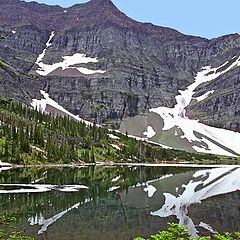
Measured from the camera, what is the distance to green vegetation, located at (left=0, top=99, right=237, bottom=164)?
408 feet

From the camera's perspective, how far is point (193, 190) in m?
62.5

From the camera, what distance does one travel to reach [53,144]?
142 m

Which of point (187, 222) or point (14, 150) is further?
point (14, 150)

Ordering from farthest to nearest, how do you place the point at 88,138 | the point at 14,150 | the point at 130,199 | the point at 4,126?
the point at 88,138 → the point at 4,126 → the point at 14,150 → the point at 130,199

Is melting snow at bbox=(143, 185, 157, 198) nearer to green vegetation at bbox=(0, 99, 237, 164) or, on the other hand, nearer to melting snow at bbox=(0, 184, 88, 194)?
melting snow at bbox=(0, 184, 88, 194)

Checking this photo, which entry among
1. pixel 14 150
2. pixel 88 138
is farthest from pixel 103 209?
pixel 88 138

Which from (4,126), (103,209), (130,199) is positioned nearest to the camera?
(103,209)

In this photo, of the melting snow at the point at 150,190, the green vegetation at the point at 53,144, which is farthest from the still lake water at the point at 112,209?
the green vegetation at the point at 53,144

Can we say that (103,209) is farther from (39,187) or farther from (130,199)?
(39,187)

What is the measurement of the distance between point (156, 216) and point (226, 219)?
6298 mm

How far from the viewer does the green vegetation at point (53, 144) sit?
12431 centimetres

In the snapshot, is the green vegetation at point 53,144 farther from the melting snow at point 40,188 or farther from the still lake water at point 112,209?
the still lake water at point 112,209

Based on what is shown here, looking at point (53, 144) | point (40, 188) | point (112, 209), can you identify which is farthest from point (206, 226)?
point (53, 144)

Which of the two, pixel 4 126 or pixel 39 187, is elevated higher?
pixel 4 126
